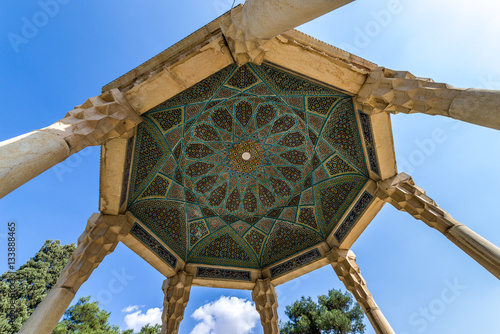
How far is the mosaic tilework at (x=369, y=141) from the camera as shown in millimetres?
6491

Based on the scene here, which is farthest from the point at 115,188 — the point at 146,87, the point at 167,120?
the point at 146,87

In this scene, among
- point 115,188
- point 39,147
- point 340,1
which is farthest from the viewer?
point 115,188

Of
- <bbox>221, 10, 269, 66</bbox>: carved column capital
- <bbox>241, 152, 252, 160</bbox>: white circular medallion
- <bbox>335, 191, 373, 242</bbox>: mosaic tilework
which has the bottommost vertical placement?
<bbox>221, 10, 269, 66</bbox>: carved column capital

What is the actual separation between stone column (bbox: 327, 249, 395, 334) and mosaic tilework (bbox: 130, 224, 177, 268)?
209 inches

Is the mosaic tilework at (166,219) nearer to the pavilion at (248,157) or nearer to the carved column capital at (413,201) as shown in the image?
the pavilion at (248,157)

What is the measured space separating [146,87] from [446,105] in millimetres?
5176

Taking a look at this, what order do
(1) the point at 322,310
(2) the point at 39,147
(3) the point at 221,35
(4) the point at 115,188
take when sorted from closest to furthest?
(2) the point at 39,147
(3) the point at 221,35
(4) the point at 115,188
(1) the point at 322,310

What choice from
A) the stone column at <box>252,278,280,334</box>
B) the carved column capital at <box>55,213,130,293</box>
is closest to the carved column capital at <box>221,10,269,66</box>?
the carved column capital at <box>55,213,130,293</box>

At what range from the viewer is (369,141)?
266 inches

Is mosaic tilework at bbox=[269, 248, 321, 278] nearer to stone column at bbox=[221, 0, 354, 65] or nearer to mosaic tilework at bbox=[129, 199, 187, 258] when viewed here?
mosaic tilework at bbox=[129, 199, 187, 258]

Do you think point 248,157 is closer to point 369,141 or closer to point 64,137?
point 369,141

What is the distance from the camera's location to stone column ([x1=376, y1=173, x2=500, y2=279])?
14.0 feet

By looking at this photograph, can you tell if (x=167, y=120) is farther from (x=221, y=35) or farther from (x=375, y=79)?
(x=375, y=79)

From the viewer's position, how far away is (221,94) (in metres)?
7.22
